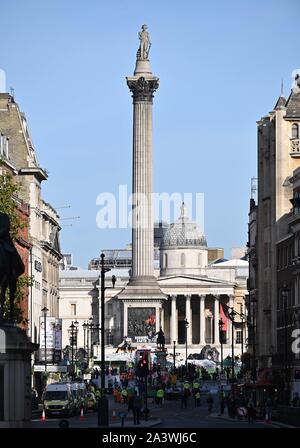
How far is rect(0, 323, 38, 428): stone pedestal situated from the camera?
44.5 m

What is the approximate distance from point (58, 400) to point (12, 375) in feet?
153

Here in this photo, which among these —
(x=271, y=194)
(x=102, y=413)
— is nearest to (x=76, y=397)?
(x=102, y=413)

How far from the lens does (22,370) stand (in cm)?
4534

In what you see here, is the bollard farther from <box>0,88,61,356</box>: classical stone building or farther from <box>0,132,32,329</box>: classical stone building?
<box>0,88,61,356</box>: classical stone building

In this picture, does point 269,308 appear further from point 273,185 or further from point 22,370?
point 22,370

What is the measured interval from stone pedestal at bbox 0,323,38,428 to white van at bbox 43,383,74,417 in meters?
44.3

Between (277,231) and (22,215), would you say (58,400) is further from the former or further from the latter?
(277,231)

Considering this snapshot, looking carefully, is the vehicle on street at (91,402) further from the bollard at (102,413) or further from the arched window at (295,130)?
the bollard at (102,413)

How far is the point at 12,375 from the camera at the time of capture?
147 feet

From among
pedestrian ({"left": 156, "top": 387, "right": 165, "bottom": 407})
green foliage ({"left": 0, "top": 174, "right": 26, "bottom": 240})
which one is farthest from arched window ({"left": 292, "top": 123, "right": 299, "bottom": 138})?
green foliage ({"left": 0, "top": 174, "right": 26, "bottom": 240})

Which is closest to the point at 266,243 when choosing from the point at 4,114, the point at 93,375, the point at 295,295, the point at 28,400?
the point at 295,295

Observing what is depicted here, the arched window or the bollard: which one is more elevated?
the arched window
